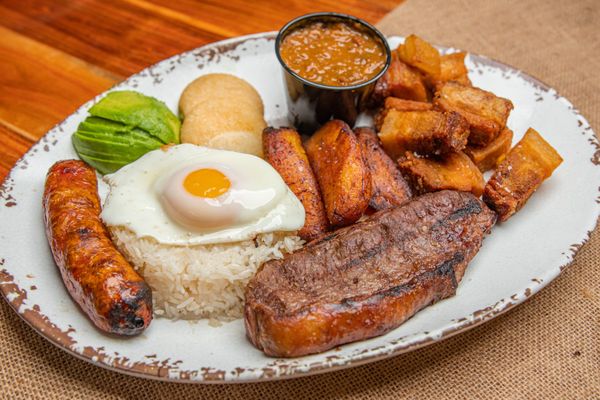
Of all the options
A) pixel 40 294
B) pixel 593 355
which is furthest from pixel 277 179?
pixel 593 355

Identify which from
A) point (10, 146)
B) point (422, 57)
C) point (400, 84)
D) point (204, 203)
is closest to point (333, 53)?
point (400, 84)

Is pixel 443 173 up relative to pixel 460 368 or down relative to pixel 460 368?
up

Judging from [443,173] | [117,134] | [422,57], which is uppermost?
[422,57]

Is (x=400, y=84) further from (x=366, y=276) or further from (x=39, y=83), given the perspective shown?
(x=39, y=83)

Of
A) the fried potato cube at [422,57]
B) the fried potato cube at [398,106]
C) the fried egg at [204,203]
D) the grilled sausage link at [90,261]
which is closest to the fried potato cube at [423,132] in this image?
the fried potato cube at [398,106]

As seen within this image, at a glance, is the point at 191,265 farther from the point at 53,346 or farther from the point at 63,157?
the point at 63,157

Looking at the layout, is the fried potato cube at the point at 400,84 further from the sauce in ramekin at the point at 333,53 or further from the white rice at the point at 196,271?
the white rice at the point at 196,271
